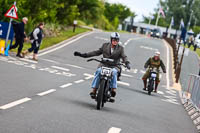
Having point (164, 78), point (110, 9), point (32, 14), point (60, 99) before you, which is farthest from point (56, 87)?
point (110, 9)

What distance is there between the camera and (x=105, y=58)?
10328mm

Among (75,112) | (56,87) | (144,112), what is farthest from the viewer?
(56,87)

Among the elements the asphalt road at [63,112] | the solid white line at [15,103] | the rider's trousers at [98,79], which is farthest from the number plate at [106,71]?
the solid white line at [15,103]

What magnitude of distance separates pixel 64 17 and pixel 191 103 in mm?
33249

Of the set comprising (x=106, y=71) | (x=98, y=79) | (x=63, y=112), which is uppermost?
(x=106, y=71)

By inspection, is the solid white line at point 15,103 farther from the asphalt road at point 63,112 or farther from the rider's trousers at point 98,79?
the rider's trousers at point 98,79

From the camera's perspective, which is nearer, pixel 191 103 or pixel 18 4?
pixel 191 103

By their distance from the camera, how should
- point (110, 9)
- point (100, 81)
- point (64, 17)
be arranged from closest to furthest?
point (100, 81), point (64, 17), point (110, 9)

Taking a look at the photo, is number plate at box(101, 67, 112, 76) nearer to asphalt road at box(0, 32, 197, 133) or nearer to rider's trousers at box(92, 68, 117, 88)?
rider's trousers at box(92, 68, 117, 88)

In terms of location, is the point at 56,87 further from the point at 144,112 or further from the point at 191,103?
the point at 191,103

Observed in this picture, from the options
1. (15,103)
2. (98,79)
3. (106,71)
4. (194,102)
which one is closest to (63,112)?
(15,103)

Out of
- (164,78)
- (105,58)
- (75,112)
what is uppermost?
(105,58)

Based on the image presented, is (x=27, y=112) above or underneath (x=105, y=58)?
underneath

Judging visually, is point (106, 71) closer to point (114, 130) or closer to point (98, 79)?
point (98, 79)
